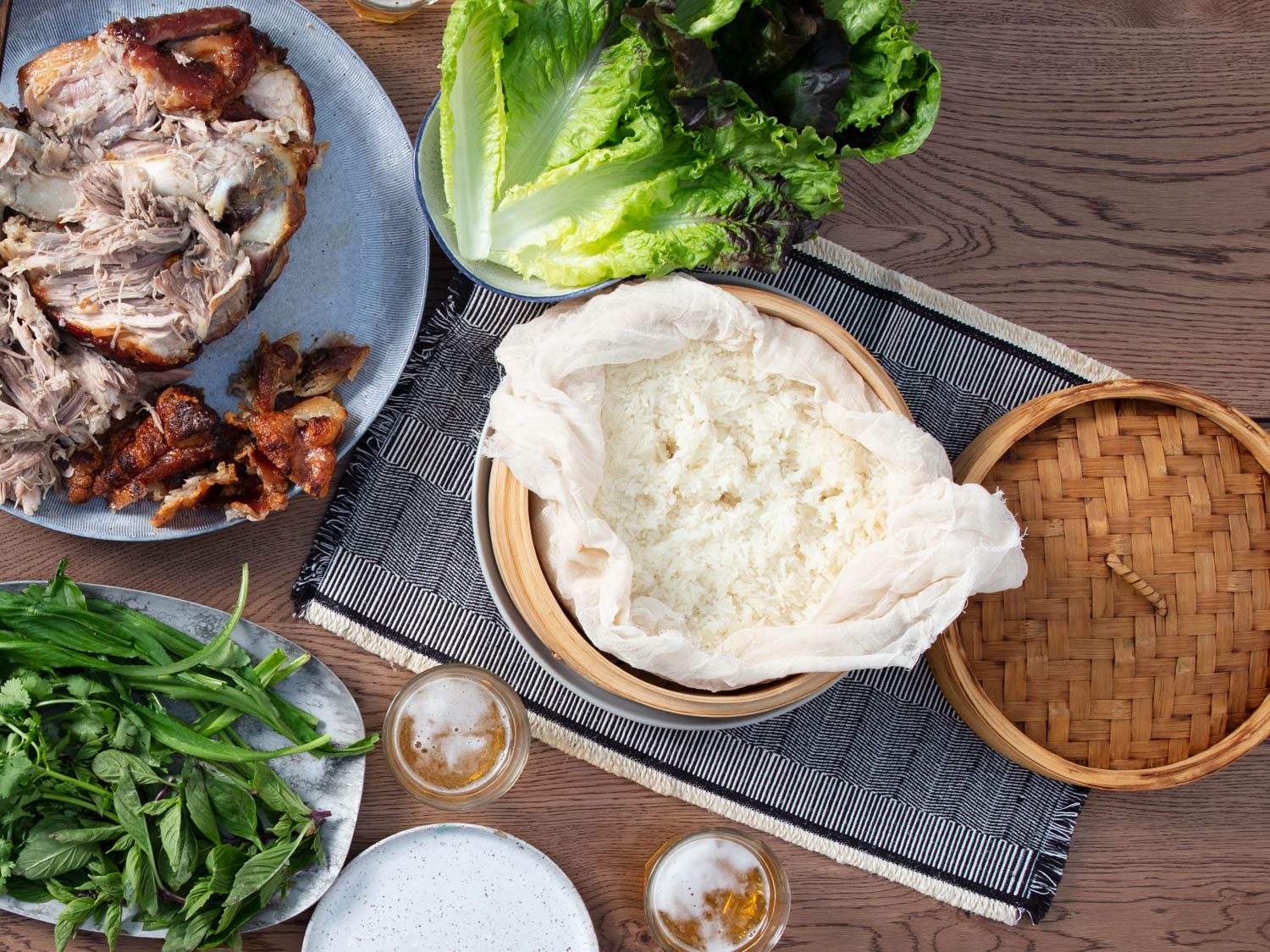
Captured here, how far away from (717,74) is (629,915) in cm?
199

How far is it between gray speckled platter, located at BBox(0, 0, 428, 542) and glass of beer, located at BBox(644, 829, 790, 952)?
1.29 m

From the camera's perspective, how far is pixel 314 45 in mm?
2398

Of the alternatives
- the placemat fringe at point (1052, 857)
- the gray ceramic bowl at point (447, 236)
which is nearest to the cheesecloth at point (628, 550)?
the gray ceramic bowl at point (447, 236)

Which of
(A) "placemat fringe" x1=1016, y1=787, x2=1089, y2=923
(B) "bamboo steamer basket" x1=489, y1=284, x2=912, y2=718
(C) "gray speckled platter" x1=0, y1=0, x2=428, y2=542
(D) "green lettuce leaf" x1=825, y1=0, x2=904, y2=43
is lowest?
(A) "placemat fringe" x1=1016, y1=787, x2=1089, y2=923

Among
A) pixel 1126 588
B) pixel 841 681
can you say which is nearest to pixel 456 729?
pixel 841 681

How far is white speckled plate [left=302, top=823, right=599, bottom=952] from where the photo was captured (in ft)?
7.88

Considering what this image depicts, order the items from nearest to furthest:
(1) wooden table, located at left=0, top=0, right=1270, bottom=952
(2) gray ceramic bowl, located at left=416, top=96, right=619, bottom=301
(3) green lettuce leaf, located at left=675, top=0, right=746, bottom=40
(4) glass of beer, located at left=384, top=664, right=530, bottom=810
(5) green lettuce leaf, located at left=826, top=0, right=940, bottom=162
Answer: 1. (3) green lettuce leaf, located at left=675, top=0, right=746, bottom=40
2. (5) green lettuce leaf, located at left=826, top=0, right=940, bottom=162
3. (2) gray ceramic bowl, located at left=416, top=96, right=619, bottom=301
4. (4) glass of beer, located at left=384, top=664, right=530, bottom=810
5. (1) wooden table, located at left=0, top=0, right=1270, bottom=952

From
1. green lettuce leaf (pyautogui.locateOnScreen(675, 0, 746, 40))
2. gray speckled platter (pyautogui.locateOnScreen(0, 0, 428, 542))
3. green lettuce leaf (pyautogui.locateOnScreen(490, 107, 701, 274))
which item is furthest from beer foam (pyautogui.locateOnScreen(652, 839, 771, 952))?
green lettuce leaf (pyautogui.locateOnScreen(675, 0, 746, 40))

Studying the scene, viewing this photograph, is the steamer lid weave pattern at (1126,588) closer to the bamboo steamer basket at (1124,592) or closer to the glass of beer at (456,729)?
the bamboo steamer basket at (1124,592)

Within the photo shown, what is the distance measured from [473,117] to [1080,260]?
5.30 feet

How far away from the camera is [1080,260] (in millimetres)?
2650

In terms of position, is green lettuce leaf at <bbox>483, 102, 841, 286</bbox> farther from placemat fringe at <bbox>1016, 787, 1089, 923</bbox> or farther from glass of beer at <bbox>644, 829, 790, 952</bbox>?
placemat fringe at <bbox>1016, 787, 1089, 923</bbox>

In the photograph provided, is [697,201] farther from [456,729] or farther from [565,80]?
[456,729]

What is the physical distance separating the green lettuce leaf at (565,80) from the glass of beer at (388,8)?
0.47m
